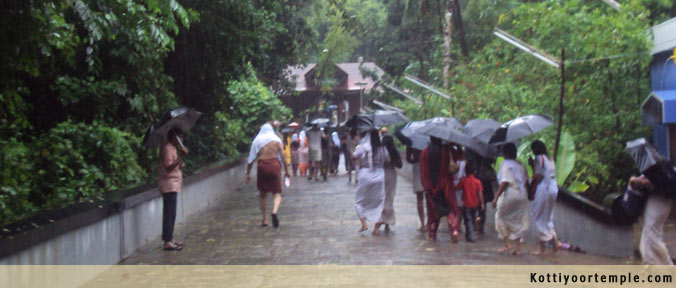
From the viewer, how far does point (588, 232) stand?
9609 millimetres

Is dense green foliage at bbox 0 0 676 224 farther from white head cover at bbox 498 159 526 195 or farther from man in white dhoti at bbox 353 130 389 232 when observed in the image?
white head cover at bbox 498 159 526 195

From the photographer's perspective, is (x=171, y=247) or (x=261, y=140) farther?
(x=261, y=140)

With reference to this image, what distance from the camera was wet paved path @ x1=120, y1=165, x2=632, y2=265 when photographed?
8.59 metres

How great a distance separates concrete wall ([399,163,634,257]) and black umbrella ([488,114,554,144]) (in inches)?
51.7

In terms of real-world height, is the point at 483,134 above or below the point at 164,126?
below

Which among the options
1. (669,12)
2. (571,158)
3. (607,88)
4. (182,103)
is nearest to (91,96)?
(182,103)

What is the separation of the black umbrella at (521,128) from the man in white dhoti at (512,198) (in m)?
0.21

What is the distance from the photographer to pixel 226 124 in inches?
890

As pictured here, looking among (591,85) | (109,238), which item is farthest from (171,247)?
(591,85)

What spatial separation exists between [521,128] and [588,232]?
1.80 meters

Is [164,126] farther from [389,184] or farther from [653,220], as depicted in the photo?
[653,220]

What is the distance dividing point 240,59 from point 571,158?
814 centimetres

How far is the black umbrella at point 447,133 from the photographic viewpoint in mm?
9734

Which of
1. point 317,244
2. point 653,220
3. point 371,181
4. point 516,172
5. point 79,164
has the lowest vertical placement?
point 317,244
